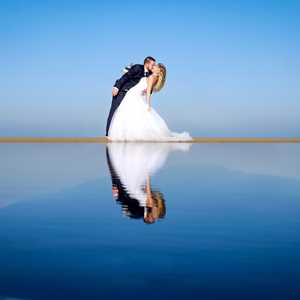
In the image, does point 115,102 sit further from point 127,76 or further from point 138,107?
point 138,107

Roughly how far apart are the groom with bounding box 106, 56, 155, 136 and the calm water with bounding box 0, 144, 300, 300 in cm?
1253

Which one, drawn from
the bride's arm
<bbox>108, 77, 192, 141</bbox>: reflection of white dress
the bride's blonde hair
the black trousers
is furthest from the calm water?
the bride's blonde hair

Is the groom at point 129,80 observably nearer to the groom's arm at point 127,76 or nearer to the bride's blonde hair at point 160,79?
the groom's arm at point 127,76

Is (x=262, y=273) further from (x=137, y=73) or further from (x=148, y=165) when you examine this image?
(x=137, y=73)

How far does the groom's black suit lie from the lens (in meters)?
18.2

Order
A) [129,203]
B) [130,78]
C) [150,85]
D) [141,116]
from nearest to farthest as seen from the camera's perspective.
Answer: [129,203] → [141,116] → [150,85] → [130,78]

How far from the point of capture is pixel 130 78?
720 inches

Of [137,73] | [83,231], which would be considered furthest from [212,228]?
[137,73]

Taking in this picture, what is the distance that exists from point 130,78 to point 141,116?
176cm

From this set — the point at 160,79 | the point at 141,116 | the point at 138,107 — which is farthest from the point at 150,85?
the point at 141,116

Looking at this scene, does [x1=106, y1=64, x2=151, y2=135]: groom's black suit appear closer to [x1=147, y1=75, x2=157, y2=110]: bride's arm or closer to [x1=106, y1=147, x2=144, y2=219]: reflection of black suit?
[x1=147, y1=75, x2=157, y2=110]: bride's arm

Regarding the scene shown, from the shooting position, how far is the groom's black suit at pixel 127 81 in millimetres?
18156

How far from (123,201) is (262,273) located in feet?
7.79

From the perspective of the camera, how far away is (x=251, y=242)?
113 inches
